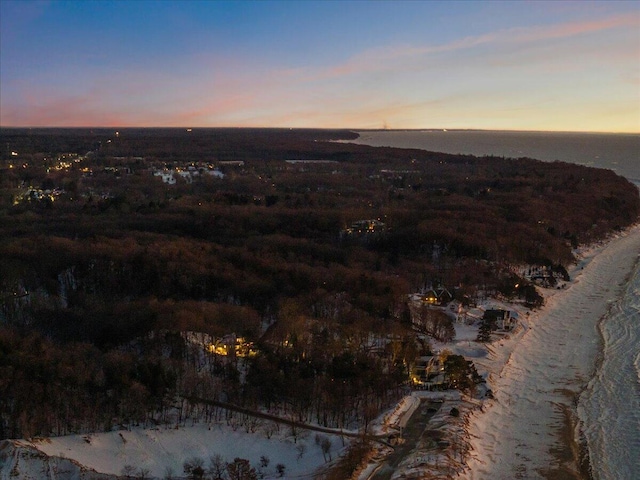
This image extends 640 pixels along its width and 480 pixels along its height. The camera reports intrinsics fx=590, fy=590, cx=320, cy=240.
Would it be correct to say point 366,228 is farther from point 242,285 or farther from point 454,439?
point 454,439

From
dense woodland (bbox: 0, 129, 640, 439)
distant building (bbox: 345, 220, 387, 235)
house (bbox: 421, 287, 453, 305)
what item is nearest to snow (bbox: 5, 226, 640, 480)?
dense woodland (bbox: 0, 129, 640, 439)

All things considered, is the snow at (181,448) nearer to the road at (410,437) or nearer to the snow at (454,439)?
the snow at (454,439)

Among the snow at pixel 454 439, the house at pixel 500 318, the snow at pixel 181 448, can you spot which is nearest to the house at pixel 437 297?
the house at pixel 500 318

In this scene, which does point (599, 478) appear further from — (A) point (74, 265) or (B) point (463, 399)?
(A) point (74, 265)

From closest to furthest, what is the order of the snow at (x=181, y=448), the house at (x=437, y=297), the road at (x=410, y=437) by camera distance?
the snow at (x=181, y=448) → the road at (x=410, y=437) → the house at (x=437, y=297)

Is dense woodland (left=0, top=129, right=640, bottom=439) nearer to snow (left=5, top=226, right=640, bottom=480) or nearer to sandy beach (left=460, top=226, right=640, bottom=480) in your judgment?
snow (left=5, top=226, right=640, bottom=480)

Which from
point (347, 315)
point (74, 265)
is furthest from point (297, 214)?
point (347, 315)
